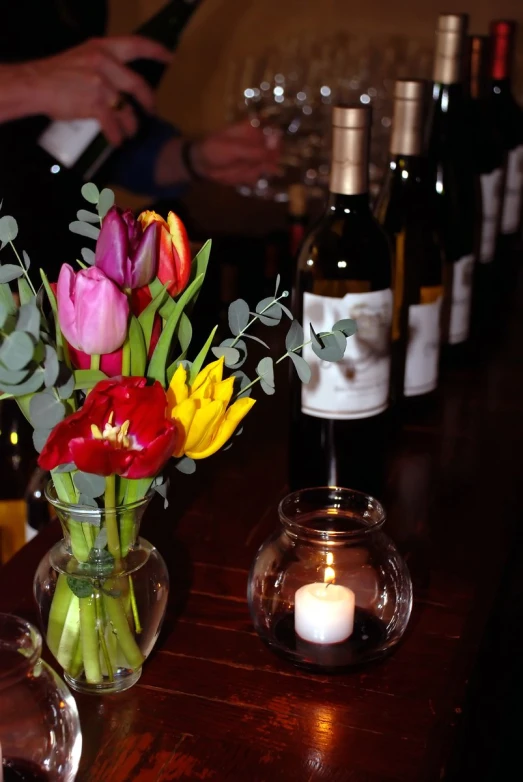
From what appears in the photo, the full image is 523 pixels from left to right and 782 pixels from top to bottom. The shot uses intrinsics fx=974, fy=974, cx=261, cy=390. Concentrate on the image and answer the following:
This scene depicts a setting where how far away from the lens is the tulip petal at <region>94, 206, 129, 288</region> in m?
0.52

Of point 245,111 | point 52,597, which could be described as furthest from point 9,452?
point 245,111

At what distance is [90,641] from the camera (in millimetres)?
604

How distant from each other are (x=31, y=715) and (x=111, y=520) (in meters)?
0.12

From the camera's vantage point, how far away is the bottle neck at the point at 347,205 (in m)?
0.86

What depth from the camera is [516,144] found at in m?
1.66

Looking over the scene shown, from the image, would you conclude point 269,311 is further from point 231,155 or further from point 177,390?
point 231,155

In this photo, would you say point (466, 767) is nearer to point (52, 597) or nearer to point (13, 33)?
point (52, 597)

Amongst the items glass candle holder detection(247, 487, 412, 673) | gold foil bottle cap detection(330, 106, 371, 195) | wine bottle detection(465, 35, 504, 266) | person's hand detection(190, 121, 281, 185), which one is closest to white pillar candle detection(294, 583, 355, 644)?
glass candle holder detection(247, 487, 412, 673)

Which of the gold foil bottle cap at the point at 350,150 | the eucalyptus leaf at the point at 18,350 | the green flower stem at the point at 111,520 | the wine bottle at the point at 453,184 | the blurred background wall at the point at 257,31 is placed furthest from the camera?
the blurred background wall at the point at 257,31

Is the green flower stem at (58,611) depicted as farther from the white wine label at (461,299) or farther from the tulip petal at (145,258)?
the white wine label at (461,299)

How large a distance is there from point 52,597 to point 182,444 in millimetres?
137

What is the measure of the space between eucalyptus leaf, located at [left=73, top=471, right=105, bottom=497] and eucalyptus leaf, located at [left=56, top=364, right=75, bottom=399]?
45 millimetres

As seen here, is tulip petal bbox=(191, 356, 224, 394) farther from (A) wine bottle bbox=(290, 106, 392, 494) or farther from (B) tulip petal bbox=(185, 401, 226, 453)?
(A) wine bottle bbox=(290, 106, 392, 494)

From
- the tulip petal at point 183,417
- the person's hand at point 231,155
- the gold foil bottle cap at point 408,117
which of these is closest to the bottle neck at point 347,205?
the gold foil bottle cap at point 408,117
